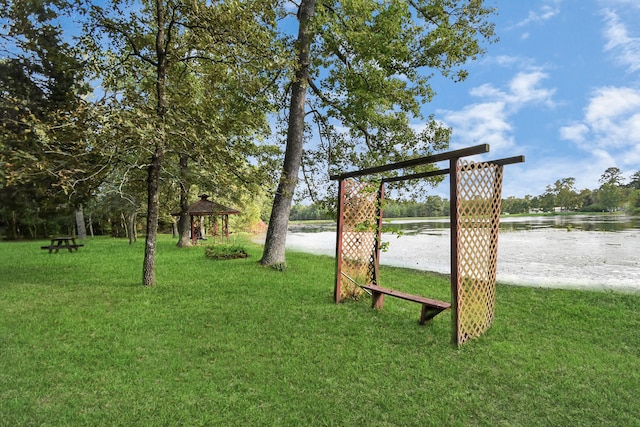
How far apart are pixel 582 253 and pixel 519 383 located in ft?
41.9

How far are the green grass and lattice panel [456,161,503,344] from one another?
12.8 inches

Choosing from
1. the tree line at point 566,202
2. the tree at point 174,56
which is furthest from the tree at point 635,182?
the tree at point 174,56

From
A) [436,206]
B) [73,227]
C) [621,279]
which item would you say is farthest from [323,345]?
[436,206]

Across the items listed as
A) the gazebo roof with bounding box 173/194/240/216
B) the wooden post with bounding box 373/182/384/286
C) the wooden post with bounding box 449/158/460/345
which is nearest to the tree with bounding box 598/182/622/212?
the gazebo roof with bounding box 173/194/240/216

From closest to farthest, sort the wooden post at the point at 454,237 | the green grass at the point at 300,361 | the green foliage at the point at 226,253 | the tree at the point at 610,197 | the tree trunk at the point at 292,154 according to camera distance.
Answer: the green grass at the point at 300,361 < the wooden post at the point at 454,237 < the tree trunk at the point at 292,154 < the green foliage at the point at 226,253 < the tree at the point at 610,197

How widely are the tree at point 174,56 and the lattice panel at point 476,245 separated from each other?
4.89m

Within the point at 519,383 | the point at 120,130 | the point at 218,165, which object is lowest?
the point at 519,383

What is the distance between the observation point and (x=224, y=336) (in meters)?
4.50

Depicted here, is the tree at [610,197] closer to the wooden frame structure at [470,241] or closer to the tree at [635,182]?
the tree at [635,182]

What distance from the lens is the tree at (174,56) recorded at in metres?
6.75

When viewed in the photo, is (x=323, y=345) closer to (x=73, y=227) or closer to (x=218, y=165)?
(x=218, y=165)

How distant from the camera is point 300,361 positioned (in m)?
3.77

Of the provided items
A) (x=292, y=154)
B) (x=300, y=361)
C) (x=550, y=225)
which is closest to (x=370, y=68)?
(x=292, y=154)

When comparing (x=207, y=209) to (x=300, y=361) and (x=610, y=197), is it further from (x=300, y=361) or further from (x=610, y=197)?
(x=610, y=197)
